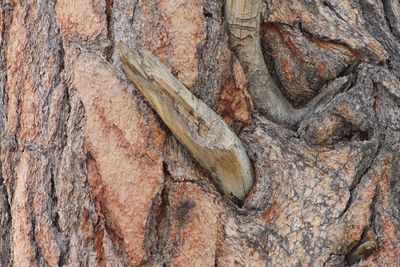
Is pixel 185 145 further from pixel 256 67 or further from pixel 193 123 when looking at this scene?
pixel 256 67

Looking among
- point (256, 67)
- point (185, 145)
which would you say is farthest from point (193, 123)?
point (256, 67)

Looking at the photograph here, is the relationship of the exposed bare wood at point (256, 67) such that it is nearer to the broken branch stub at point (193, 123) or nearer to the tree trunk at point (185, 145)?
the tree trunk at point (185, 145)

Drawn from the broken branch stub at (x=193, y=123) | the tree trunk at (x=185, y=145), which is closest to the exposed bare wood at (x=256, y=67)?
the tree trunk at (x=185, y=145)

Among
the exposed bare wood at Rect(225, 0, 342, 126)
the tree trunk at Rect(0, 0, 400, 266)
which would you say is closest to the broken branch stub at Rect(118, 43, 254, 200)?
the tree trunk at Rect(0, 0, 400, 266)

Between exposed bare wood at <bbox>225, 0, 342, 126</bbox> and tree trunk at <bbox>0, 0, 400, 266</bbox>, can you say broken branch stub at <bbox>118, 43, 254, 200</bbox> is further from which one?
exposed bare wood at <bbox>225, 0, 342, 126</bbox>

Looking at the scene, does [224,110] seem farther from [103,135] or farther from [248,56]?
[103,135]

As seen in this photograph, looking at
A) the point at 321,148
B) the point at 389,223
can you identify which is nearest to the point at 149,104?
the point at 321,148

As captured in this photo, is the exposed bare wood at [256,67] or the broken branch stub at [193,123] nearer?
the broken branch stub at [193,123]
